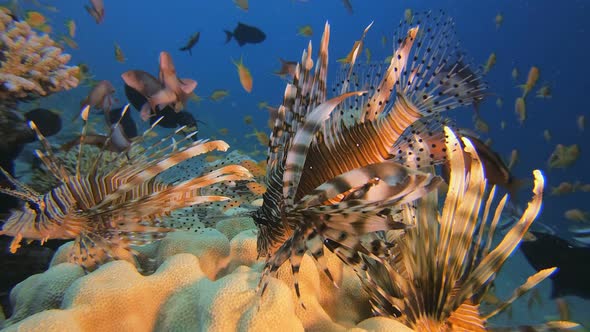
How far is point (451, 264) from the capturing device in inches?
61.1

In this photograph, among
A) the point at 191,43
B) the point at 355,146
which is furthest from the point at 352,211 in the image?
the point at 191,43

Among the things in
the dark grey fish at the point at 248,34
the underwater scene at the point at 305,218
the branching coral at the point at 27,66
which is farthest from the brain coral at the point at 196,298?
the dark grey fish at the point at 248,34

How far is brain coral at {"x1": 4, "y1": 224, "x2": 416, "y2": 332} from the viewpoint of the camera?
1.49m

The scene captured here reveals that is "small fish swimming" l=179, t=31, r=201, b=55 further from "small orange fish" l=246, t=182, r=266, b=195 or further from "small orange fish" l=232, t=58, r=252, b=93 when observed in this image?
"small orange fish" l=246, t=182, r=266, b=195

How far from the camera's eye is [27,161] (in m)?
6.02

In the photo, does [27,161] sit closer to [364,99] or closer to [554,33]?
[364,99]

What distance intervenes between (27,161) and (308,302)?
6.41 meters

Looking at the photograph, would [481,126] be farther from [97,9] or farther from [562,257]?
[97,9]

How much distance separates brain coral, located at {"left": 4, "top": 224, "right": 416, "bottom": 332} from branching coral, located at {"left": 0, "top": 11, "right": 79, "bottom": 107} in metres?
2.66

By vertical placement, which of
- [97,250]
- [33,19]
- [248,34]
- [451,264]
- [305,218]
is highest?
[33,19]

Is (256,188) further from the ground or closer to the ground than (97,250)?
closer to the ground

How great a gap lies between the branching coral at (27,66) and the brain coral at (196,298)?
2.66 metres

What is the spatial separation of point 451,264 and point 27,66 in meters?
5.06

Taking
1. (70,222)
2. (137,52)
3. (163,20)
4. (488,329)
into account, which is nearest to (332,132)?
(488,329)
